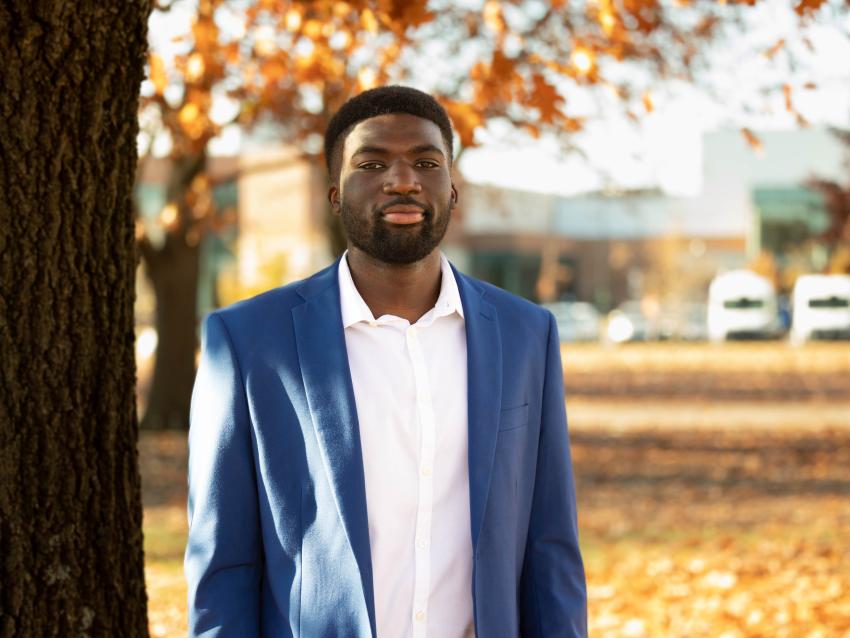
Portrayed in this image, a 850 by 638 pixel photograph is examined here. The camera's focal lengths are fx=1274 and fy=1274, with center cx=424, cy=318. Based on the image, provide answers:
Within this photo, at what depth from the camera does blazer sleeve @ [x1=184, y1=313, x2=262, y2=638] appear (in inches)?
108

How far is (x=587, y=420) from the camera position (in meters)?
20.6

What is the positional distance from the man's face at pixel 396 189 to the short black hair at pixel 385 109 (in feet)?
0.07

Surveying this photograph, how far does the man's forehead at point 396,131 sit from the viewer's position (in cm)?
288

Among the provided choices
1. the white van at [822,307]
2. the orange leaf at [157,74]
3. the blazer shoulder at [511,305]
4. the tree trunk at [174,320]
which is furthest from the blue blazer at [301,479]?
the white van at [822,307]

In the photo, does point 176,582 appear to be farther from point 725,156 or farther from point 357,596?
point 725,156

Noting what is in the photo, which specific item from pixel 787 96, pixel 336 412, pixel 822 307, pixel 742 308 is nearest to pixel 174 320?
pixel 787 96

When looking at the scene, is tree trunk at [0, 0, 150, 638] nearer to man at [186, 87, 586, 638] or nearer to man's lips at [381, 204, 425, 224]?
man at [186, 87, 586, 638]

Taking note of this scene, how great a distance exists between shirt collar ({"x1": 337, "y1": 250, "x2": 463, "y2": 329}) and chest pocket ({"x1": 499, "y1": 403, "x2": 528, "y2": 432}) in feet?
0.84

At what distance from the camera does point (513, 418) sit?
288 centimetres

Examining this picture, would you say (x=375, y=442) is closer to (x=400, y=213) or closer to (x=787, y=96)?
(x=400, y=213)

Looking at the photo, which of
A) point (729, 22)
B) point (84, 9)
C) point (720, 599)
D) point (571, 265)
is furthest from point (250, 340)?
point (571, 265)

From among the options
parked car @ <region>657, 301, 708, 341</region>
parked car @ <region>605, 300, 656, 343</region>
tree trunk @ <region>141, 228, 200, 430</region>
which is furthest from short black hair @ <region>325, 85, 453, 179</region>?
parked car @ <region>657, 301, 708, 341</region>

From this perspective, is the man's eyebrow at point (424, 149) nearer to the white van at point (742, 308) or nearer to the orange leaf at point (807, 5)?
the orange leaf at point (807, 5)

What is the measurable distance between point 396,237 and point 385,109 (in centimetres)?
30
